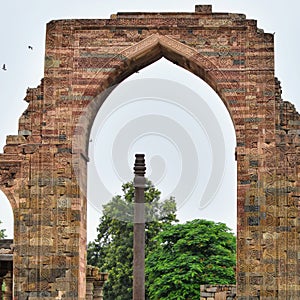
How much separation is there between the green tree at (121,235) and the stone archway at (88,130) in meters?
15.6

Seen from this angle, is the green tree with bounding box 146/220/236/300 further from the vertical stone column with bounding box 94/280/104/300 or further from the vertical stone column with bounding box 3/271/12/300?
the vertical stone column with bounding box 3/271/12/300

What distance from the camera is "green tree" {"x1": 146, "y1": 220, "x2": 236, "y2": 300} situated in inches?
1041

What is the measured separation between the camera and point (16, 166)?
14961 mm

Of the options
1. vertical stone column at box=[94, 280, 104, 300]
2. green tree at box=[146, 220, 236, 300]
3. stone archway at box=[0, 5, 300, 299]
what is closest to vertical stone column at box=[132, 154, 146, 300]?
vertical stone column at box=[94, 280, 104, 300]

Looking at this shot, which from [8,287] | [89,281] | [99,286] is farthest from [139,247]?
[89,281]

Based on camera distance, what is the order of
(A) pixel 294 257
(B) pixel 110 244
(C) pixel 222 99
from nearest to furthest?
(A) pixel 294 257, (C) pixel 222 99, (B) pixel 110 244

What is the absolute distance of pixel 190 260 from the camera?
26.9 m

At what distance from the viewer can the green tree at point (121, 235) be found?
103ft

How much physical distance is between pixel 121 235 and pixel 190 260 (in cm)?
582

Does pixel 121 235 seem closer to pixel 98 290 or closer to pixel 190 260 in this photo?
pixel 190 260

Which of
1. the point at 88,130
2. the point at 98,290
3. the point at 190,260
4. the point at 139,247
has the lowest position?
the point at 98,290

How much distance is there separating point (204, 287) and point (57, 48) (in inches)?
207

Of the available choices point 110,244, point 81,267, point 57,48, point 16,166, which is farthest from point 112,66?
point 110,244

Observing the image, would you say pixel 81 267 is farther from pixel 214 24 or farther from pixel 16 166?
pixel 214 24
